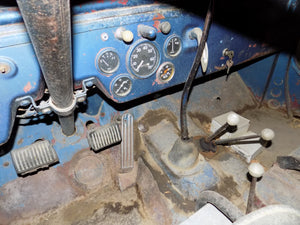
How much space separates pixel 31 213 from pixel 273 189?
1.32m

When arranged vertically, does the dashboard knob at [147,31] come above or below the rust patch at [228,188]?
above

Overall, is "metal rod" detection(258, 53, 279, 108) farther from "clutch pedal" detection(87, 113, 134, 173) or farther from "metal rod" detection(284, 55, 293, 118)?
"clutch pedal" detection(87, 113, 134, 173)

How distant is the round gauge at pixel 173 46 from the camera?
108 centimetres

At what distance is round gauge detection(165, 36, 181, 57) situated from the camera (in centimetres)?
108

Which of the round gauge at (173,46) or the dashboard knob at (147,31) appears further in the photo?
the round gauge at (173,46)

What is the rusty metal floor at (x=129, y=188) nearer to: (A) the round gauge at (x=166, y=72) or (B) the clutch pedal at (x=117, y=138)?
(B) the clutch pedal at (x=117, y=138)

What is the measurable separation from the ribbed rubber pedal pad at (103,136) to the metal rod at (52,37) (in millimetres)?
553

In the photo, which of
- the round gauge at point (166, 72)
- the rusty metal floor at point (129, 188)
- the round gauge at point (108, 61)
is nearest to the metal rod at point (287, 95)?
the rusty metal floor at point (129, 188)

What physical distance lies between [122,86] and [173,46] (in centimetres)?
32

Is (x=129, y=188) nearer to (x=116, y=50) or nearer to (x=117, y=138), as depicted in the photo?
(x=117, y=138)

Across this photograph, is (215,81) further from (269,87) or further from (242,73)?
(269,87)

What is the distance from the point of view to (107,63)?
3.17 feet

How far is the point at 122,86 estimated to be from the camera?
1.09m

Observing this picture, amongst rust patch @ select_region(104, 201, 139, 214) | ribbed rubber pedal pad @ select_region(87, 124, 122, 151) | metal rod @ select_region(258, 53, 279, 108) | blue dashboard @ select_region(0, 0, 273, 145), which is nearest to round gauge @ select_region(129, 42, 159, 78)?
blue dashboard @ select_region(0, 0, 273, 145)
